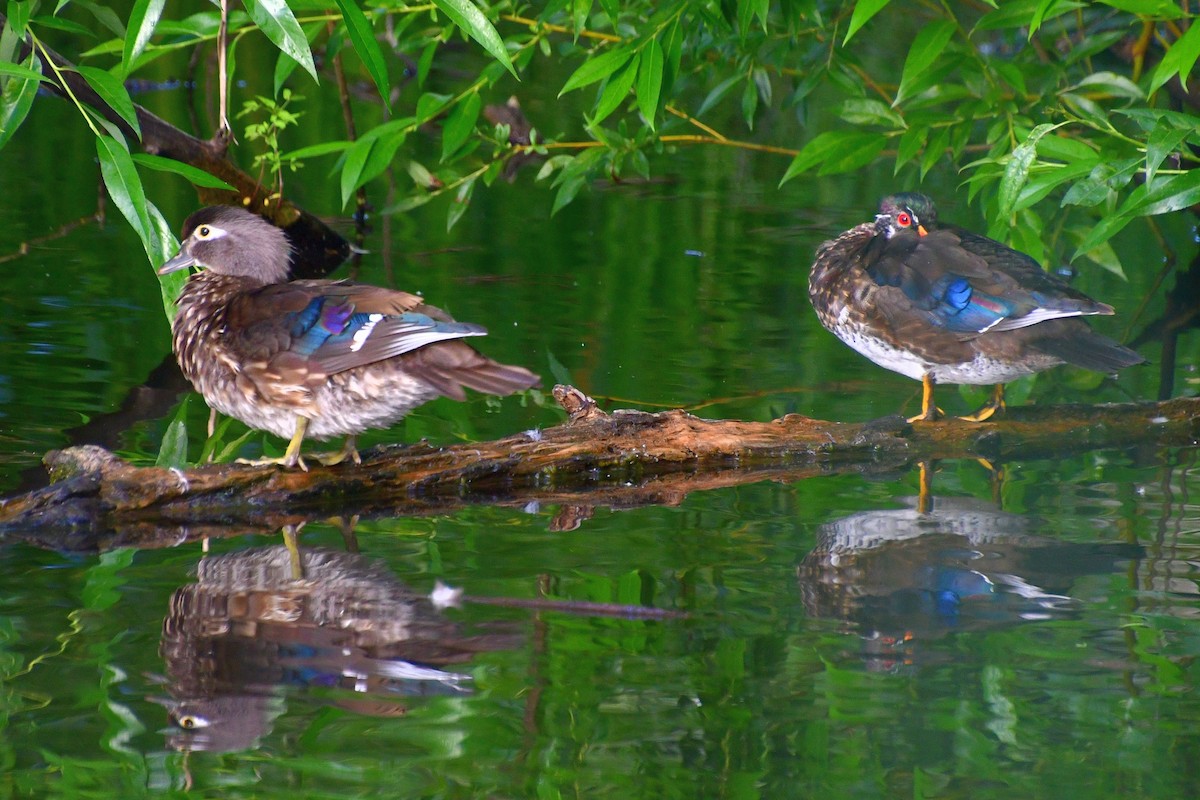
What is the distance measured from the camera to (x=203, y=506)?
3891 mm

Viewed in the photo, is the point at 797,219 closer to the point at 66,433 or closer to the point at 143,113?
the point at 143,113

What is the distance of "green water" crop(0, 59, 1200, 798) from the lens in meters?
2.71

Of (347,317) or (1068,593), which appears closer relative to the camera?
(1068,593)

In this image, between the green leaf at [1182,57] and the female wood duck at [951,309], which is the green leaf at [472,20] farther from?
the female wood duck at [951,309]

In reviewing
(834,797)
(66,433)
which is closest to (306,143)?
(66,433)

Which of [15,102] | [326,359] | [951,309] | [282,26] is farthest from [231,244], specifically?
[951,309]

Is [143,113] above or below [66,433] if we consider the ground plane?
above

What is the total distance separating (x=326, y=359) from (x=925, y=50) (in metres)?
2.39

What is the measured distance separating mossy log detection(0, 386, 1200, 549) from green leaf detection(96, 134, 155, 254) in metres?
0.62

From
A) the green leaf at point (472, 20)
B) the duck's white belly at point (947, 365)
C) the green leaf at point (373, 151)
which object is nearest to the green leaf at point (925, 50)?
the duck's white belly at point (947, 365)

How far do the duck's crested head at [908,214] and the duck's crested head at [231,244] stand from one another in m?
2.03

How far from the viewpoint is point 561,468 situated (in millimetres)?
4258

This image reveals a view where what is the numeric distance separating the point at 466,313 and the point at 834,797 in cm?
388

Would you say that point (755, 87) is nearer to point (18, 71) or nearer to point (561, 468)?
point (561, 468)
